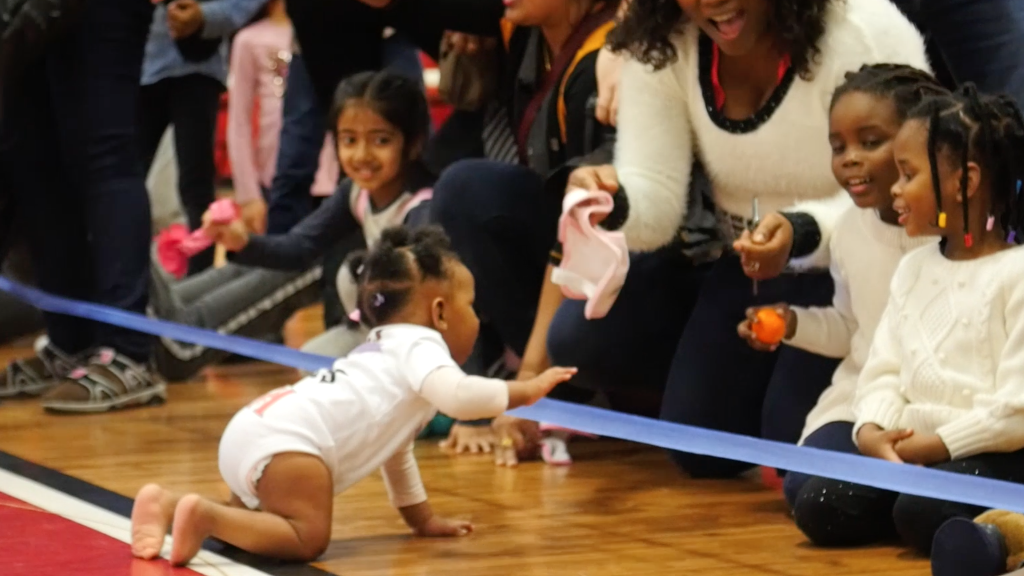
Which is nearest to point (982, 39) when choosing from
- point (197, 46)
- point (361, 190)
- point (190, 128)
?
point (361, 190)

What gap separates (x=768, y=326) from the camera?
2207 millimetres

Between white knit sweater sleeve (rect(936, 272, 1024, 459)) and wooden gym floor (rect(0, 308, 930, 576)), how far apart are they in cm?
18

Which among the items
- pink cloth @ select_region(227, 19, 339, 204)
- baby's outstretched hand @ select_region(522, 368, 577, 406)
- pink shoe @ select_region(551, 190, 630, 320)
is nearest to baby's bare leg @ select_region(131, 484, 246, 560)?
baby's outstretched hand @ select_region(522, 368, 577, 406)

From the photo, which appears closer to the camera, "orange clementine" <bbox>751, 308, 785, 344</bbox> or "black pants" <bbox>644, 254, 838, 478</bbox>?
"orange clementine" <bbox>751, 308, 785, 344</bbox>

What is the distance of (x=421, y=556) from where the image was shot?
1.98 meters

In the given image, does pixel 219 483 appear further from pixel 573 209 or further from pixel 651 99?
pixel 651 99

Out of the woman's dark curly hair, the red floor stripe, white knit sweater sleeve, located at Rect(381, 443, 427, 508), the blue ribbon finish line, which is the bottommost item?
the red floor stripe

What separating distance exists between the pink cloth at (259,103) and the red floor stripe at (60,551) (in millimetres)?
2585

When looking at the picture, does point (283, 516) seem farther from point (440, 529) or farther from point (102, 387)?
point (102, 387)

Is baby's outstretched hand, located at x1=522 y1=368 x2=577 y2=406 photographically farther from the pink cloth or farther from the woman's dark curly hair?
the pink cloth

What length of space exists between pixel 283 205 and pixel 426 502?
2027 mm

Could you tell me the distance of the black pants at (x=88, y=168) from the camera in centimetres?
302

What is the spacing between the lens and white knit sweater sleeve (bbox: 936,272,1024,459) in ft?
6.01

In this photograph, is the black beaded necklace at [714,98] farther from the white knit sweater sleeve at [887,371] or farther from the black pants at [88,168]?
the black pants at [88,168]
